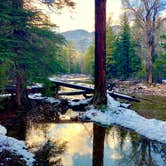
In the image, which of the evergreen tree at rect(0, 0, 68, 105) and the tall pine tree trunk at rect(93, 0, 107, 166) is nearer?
the evergreen tree at rect(0, 0, 68, 105)

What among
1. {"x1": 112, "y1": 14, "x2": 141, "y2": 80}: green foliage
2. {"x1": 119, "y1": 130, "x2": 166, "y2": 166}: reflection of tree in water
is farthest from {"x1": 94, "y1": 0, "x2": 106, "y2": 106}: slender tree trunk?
{"x1": 112, "y1": 14, "x2": 141, "y2": 80}: green foliage

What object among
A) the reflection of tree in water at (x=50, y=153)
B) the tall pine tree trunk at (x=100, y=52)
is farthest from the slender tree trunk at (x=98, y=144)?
the tall pine tree trunk at (x=100, y=52)

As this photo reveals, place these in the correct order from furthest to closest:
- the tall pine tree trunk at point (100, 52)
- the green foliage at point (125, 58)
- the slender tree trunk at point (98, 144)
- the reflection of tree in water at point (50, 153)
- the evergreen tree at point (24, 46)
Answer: the green foliage at point (125, 58) → the tall pine tree trunk at point (100, 52) → the evergreen tree at point (24, 46) → the slender tree trunk at point (98, 144) → the reflection of tree in water at point (50, 153)

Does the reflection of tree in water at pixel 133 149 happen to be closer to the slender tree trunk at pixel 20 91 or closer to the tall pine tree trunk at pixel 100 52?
the tall pine tree trunk at pixel 100 52

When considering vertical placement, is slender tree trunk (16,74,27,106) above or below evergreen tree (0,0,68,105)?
below

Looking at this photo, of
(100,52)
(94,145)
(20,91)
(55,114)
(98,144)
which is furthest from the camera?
(20,91)

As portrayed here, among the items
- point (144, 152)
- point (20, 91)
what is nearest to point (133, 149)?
point (144, 152)

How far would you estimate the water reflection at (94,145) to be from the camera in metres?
7.76

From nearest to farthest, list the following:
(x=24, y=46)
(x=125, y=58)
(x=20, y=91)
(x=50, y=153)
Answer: (x=50, y=153) < (x=24, y=46) < (x=20, y=91) < (x=125, y=58)

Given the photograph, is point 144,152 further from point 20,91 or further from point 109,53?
point 109,53

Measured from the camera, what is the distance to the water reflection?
7.76 metres

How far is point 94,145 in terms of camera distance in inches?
356

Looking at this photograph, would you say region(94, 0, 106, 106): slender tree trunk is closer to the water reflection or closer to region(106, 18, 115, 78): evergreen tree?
the water reflection

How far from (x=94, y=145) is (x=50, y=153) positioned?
55.3 inches
